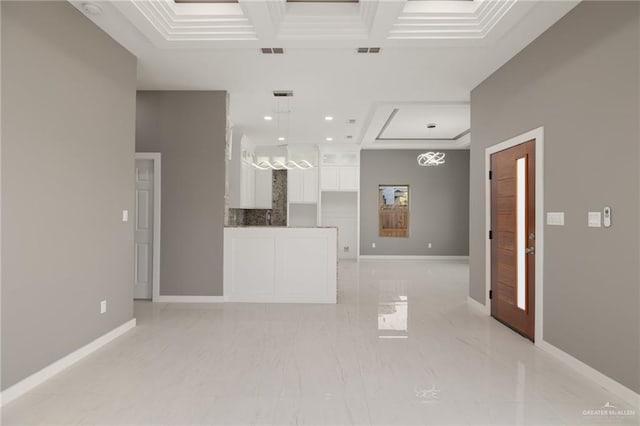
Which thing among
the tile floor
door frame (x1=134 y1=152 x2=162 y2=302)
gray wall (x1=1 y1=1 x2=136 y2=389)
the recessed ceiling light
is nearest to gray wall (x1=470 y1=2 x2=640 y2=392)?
the tile floor

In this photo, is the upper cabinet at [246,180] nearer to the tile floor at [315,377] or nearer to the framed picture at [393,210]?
the framed picture at [393,210]

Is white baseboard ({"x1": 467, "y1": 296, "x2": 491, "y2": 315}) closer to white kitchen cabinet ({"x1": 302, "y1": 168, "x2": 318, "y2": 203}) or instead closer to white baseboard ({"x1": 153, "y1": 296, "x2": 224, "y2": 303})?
white baseboard ({"x1": 153, "y1": 296, "x2": 224, "y2": 303})

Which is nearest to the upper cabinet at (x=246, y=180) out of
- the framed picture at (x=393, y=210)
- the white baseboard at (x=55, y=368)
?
the framed picture at (x=393, y=210)

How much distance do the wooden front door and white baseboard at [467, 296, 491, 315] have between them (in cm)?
14

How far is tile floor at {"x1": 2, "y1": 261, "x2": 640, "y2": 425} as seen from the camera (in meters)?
2.29

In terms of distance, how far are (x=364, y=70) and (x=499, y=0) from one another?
1625 mm

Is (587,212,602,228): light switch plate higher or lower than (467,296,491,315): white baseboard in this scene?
higher

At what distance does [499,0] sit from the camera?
121 inches

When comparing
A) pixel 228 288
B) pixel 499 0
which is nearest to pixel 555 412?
pixel 499 0

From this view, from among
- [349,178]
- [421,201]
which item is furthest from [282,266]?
[421,201]

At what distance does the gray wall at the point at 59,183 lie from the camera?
97.2 inches

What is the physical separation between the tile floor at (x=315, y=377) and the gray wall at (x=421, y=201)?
17.3 ft

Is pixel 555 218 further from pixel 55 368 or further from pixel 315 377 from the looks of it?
pixel 55 368

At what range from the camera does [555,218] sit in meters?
3.26
